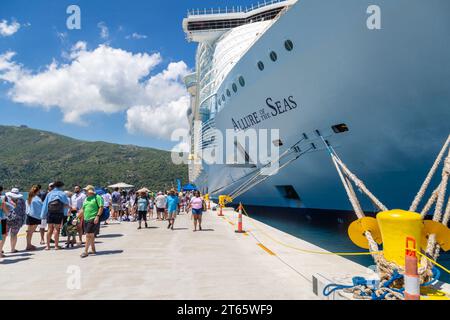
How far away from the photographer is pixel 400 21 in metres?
7.65

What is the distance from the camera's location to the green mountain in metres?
120

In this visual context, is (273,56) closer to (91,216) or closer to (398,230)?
(91,216)

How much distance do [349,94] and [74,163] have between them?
154 metres

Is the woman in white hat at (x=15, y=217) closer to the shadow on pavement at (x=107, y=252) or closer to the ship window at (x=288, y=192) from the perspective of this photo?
the shadow on pavement at (x=107, y=252)

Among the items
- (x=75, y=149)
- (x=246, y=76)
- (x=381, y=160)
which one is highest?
(x=75, y=149)

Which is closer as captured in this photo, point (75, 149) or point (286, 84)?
point (286, 84)

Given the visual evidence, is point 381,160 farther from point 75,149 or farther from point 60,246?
point 75,149

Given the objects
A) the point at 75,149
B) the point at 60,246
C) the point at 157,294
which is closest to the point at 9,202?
the point at 60,246

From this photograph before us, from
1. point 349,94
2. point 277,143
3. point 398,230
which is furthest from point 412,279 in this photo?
point 277,143

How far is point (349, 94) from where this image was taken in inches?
379

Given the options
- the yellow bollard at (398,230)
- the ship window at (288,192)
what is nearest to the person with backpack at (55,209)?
the yellow bollard at (398,230)

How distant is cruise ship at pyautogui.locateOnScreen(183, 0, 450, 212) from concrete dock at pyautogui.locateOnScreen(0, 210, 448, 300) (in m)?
4.16

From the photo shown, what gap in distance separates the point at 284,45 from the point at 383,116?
391 cm

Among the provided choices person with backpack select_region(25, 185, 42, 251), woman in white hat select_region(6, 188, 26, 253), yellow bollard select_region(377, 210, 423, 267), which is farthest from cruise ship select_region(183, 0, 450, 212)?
woman in white hat select_region(6, 188, 26, 253)
